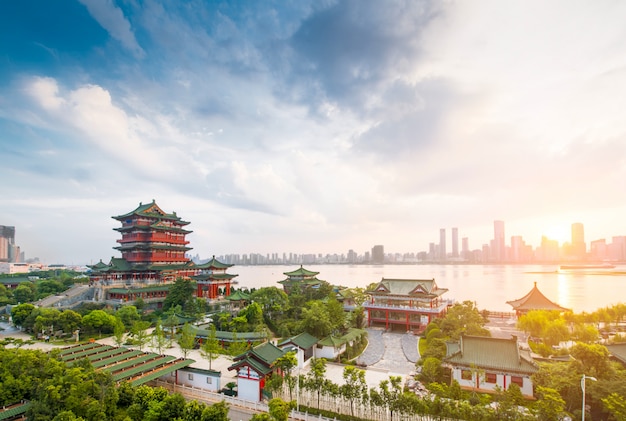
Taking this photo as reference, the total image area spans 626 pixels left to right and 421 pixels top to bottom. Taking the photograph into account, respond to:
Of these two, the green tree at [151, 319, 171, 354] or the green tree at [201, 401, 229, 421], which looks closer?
the green tree at [201, 401, 229, 421]

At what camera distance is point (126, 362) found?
2145cm

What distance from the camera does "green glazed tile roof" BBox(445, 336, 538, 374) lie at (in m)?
20.2

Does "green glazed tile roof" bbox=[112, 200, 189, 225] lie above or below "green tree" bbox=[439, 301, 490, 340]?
above

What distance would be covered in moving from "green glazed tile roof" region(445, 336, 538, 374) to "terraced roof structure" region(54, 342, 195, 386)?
16.8 metres

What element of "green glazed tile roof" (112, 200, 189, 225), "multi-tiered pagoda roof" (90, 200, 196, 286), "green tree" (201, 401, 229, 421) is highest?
"green glazed tile roof" (112, 200, 189, 225)

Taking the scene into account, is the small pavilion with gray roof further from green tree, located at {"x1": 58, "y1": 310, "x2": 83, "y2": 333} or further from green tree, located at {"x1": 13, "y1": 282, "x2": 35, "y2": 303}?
green tree, located at {"x1": 13, "y1": 282, "x2": 35, "y2": 303}

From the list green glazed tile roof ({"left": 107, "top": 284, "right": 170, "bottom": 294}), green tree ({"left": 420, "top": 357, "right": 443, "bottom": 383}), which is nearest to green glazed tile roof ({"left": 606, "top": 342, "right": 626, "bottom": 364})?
green tree ({"left": 420, "top": 357, "right": 443, "bottom": 383})

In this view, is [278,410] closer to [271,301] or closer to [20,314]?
[271,301]

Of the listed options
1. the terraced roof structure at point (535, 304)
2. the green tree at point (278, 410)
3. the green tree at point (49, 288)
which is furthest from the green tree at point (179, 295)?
the terraced roof structure at point (535, 304)

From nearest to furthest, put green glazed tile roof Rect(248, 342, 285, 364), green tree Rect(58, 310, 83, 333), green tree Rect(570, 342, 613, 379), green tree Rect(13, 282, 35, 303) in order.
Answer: green tree Rect(570, 342, 613, 379)
green glazed tile roof Rect(248, 342, 285, 364)
green tree Rect(58, 310, 83, 333)
green tree Rect(13, 282, 35, 303)

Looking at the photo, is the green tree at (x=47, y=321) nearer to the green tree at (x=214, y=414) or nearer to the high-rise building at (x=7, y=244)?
the green tree at (x=214, y=414)

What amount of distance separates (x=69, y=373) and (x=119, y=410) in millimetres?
2850

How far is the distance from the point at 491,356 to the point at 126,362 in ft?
72.1

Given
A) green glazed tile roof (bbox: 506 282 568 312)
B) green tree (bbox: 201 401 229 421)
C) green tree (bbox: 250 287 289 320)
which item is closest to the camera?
green tree (bbox: 201 401 229 421)
